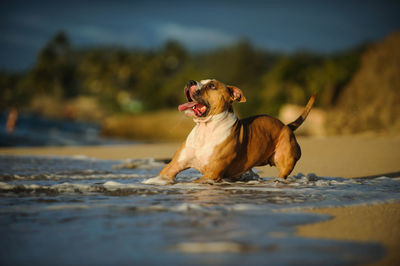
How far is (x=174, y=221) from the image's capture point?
303cm

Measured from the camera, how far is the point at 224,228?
282 cm

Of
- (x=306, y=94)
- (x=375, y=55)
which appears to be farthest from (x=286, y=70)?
(x=375, y=55)

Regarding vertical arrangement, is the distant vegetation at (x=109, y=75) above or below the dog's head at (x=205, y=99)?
above

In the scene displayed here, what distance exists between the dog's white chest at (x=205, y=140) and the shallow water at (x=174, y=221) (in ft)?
1.23

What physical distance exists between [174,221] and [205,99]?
2.15 meters

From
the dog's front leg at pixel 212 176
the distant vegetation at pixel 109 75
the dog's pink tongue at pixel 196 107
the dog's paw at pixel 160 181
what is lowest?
the dog's paw at pixel 160 181

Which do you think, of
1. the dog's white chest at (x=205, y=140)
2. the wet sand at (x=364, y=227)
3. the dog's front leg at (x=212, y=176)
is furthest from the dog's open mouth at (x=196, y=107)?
the wet sand at (x=364, y=227)

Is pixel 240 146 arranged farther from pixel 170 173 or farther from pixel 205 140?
pixel 170 173

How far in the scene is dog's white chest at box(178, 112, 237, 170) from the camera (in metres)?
4.95

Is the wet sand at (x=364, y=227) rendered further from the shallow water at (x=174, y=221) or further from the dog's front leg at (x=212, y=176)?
the dog's front leg at (x=212, y=176)

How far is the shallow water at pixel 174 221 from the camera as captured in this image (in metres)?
2.25

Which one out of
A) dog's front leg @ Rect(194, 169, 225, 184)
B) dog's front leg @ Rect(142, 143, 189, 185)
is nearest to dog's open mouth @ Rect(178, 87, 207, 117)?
dog's front leg @ Rect(142, 143, 189, 185)

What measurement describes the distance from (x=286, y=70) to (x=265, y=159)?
22.9 m

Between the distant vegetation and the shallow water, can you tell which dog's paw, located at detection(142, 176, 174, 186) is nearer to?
the shallow water
